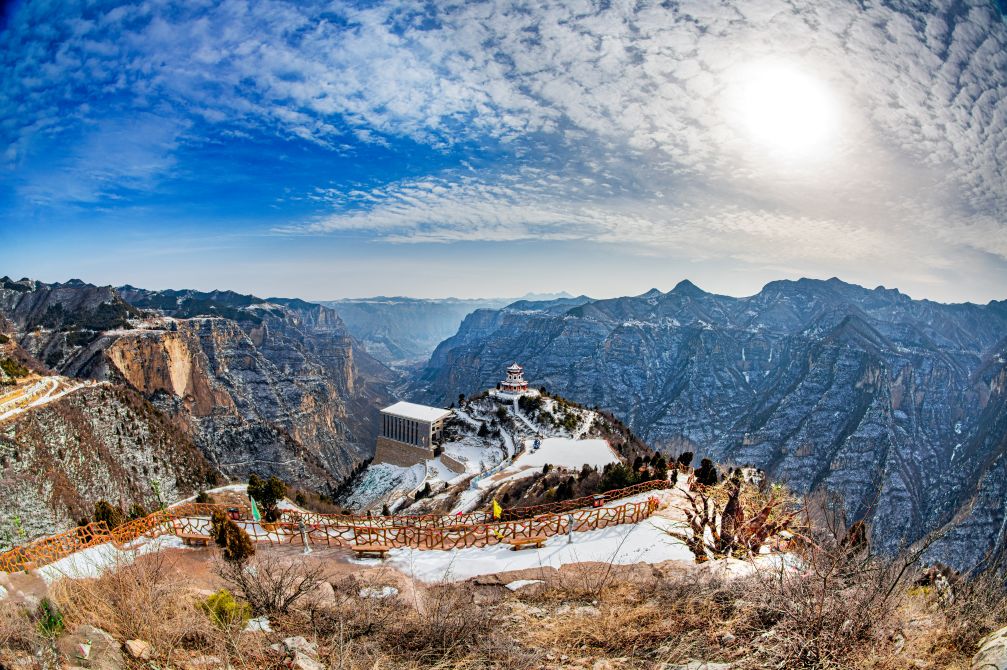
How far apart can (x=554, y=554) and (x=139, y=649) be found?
26.5 feet

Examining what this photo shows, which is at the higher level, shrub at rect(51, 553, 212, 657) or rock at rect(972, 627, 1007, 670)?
rock at rect(972, 627, 1007, 670)

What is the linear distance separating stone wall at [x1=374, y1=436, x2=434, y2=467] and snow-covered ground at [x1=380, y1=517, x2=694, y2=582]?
135 ft

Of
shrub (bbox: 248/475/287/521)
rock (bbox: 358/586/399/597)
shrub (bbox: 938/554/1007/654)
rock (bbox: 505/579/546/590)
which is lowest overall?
shrub (bbox: 248/475/287/521)

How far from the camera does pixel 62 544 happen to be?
12523mm

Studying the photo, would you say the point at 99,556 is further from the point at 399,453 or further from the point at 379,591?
the point at 399,453

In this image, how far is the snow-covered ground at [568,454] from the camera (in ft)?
125

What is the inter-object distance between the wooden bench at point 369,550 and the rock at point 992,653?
1050 centimetres

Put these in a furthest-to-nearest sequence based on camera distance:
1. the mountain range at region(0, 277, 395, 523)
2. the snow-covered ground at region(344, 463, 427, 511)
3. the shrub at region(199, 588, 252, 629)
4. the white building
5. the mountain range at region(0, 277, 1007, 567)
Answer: the mountain range at region(0, 277, 395, 523) → the white building → the mountain range at region(0, 277, 1007, 567) → the snow-covered ground at region(344, 463, 427, 511) → the shrub at region(199, 588, 252, 629)

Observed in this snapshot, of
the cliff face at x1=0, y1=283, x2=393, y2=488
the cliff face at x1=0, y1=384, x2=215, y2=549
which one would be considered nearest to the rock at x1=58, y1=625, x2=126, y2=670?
the cliff face at x1=0, y1=384, x2=215, y2=549

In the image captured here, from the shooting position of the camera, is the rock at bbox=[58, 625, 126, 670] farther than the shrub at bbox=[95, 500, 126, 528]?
No

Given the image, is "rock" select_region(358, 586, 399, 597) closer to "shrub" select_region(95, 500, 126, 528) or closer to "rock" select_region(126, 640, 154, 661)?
"rock" select_region(126, 640, 154, 661)

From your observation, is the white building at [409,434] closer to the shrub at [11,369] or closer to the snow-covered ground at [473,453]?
the snow-covered ground at [473,453]

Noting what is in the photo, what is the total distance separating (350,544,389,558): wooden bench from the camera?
449 inches

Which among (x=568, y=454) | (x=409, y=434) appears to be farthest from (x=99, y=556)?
(x=409, y=434)
